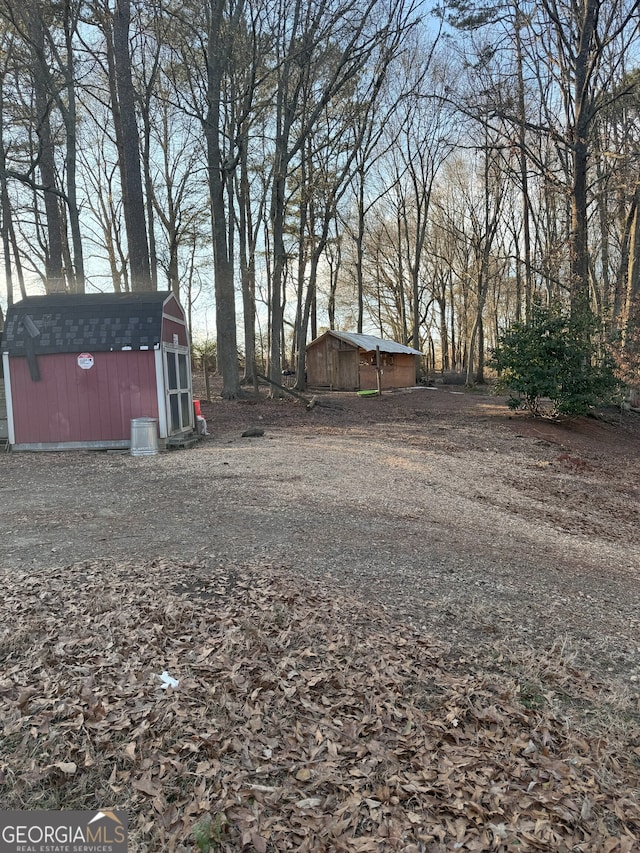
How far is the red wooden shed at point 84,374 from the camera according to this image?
30.5ft

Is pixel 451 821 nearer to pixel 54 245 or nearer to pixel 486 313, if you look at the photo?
pixel 54 245

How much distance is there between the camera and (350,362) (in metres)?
24.7

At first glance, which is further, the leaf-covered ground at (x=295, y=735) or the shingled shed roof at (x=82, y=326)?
the shingled shed roof at (x=82, y=326)

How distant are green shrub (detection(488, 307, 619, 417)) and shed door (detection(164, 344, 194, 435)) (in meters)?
8.23

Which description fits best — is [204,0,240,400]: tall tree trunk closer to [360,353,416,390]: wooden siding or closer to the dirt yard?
the dirt yard

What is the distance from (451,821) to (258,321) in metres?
34.7

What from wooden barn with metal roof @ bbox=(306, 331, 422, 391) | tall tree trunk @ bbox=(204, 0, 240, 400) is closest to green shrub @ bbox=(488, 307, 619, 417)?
tall tree trunk @ bbox=(204, 0, 240, 400)

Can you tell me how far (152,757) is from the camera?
2.14 m

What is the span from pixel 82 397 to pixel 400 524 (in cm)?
660

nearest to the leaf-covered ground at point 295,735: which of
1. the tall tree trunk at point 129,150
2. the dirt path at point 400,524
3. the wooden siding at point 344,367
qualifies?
the dirt path at point 400,524

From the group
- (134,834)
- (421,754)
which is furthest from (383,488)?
(134,834)

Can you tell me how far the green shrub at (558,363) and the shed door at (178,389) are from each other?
823 cm

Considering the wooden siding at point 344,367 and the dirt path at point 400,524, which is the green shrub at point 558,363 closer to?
the dirt path at point 400,524

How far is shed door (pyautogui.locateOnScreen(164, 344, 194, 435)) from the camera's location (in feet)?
32.0
